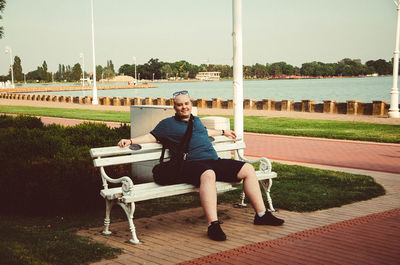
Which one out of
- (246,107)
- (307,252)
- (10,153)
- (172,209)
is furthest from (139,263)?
(246,107)

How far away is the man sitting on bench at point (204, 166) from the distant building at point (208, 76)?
539 feet

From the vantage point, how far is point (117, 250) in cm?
447

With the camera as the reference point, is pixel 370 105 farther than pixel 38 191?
Yes

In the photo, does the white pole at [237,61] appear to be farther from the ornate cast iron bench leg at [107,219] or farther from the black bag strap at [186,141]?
the ornate cast iron bench leg at [107,219]

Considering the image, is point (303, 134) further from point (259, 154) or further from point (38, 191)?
point (38, 191)

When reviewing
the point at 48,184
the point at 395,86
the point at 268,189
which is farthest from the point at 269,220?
the point at 395,86

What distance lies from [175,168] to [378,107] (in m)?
22.6

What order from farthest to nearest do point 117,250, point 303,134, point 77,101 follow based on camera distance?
1. point 77,101
2. point 303,134
3. point 117,250

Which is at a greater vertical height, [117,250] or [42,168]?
[42,168]

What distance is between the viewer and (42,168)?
5887 mm

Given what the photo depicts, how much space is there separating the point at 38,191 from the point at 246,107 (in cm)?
2908

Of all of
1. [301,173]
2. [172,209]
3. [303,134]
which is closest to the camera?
[172,209]

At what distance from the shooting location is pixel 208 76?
6796 inches

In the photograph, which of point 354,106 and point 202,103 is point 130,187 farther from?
point 202,103
